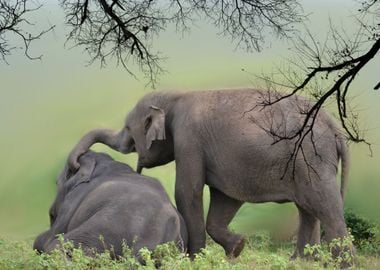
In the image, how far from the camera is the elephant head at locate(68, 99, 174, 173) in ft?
28.8

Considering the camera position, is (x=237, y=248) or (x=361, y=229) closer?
(x=237, y=248)

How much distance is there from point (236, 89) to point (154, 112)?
0.82 meters

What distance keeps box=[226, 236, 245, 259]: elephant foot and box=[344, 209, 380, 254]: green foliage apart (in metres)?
2.69

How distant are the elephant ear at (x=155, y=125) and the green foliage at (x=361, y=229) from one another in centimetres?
356

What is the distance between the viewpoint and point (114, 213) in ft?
23.7

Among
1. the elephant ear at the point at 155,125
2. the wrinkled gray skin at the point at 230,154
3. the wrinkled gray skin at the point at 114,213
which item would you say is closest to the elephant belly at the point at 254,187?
the wrinkled gray skin at the point at 230,154

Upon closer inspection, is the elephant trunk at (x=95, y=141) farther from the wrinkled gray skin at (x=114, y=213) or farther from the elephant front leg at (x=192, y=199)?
the elephant front leg at (x=192, y=199)

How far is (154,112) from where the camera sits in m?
8.88

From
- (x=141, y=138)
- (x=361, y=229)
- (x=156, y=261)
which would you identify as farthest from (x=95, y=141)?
(x=361, y=229)

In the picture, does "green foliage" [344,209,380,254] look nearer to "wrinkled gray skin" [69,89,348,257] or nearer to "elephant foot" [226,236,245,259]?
"wrinkled gray skin" [69,89,348,257]

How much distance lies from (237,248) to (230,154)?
1015mm

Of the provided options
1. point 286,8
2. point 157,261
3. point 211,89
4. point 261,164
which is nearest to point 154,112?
point 211,89

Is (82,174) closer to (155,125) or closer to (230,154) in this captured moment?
(155,125)

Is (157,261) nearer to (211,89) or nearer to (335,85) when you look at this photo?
(335,85)
